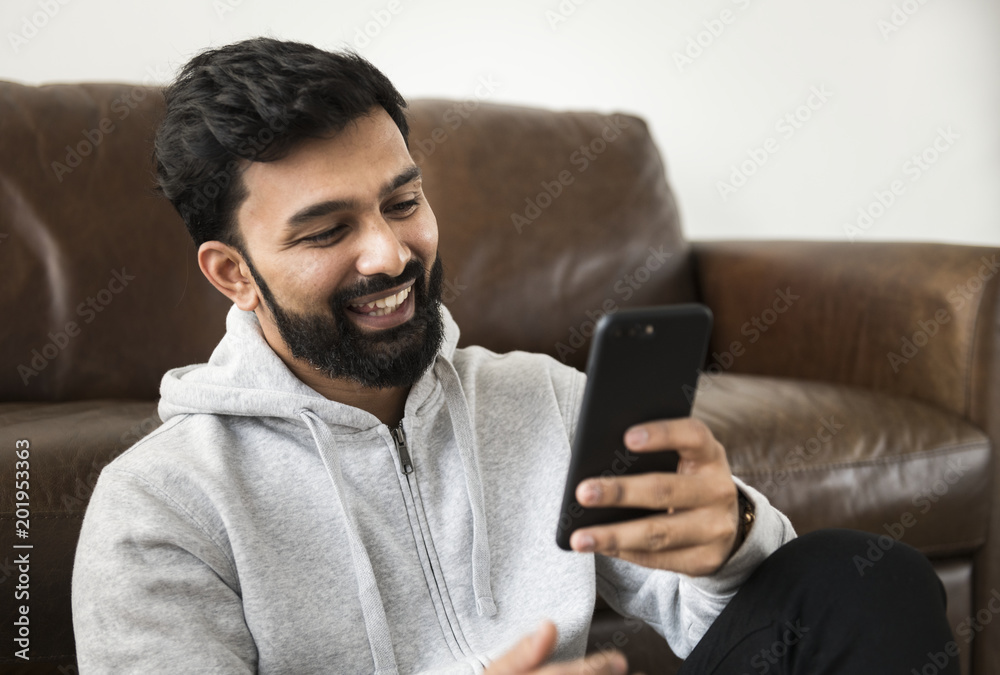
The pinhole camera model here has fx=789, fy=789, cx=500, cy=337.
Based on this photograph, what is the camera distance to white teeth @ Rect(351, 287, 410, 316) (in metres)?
0.86

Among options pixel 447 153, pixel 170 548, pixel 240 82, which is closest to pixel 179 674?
pixel 170 548

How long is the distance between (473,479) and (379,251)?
28cm

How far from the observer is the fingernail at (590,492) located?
65 cm

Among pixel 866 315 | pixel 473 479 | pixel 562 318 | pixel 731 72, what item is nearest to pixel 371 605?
pixel 473 479

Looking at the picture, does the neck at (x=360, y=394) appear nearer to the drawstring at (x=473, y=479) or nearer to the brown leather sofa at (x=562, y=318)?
the drawstring at (x=473, y=479)

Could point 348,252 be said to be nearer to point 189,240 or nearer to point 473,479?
point 473,479

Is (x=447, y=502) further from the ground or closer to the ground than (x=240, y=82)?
closer to the ground

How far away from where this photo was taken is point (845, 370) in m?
1.57

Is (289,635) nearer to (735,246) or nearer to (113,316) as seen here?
A: (113,316)

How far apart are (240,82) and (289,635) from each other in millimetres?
568

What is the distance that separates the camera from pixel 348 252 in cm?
84

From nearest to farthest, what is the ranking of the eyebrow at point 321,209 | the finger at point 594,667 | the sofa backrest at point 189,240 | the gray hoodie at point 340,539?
the finger at point 594,667, the gray hoodie at point 340,539, the eyebrow at point 321,209, the sofa backrest at point 189,240

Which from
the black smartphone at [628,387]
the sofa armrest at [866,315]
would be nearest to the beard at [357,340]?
the black smartphone at [628,387]

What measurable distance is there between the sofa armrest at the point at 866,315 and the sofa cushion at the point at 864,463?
3.9 inches
